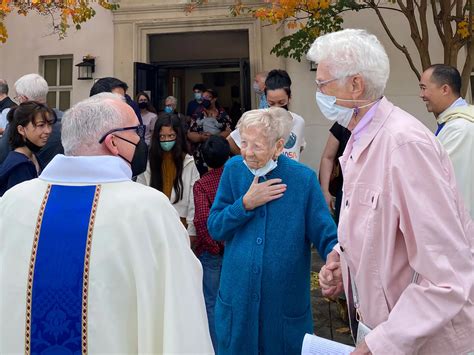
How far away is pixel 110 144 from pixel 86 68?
844 cm

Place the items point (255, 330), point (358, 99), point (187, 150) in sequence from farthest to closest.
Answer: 1. point (187, 150)
2. point (255, 330)
3. point (358, 99)

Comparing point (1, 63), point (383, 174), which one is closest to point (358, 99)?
point (383, 174)

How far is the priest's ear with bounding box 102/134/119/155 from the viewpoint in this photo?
1503 millimetres

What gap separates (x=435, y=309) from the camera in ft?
4.26

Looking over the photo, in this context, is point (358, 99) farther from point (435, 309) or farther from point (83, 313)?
point (83, 313)


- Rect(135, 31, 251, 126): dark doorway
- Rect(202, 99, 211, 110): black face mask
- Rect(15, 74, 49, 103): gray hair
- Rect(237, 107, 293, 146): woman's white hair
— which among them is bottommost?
Rect(237, 107, 293, 146): woman's white hair

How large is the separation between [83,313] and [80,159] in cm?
49

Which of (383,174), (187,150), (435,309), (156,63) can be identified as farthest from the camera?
(156,63)

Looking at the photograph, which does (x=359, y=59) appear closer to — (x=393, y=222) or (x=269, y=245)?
(x=393, y=222)

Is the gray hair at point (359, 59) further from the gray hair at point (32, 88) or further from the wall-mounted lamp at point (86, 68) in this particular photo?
the wall-mounted lamp at point (86, 68)

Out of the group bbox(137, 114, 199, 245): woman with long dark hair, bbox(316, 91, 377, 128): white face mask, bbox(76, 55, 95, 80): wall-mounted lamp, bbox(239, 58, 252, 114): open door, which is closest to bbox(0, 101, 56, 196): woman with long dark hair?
bbox(137, 114, 199, 245): woman with long dark hair

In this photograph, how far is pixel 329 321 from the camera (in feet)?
13.9

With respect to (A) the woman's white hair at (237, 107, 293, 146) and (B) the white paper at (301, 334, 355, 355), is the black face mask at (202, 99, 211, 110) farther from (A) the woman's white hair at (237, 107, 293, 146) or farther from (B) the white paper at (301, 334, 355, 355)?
(B) the white paper at (301, 334, 355, 355)

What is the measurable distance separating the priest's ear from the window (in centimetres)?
892
